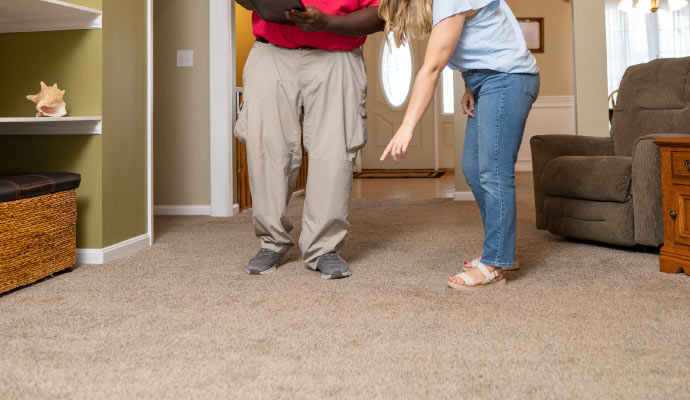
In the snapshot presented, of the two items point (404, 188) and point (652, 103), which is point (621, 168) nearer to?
point (652, 103)

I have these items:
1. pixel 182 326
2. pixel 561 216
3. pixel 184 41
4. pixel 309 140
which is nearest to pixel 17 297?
pixel 182 326

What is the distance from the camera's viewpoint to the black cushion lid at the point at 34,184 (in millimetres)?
1986

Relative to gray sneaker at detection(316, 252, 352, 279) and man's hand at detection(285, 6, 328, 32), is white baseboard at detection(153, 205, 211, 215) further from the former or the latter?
man's hand at detection(285, 6, 328, 32)

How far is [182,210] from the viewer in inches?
166

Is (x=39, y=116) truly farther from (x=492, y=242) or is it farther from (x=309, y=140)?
(x=492, y=242)

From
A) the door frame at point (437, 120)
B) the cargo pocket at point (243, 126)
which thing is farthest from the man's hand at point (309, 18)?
the door frame at point (437, 120)

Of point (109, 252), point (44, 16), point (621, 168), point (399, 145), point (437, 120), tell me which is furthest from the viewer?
point (437, 120)

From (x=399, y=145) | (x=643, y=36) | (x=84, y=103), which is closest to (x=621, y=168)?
(x=399, y=145)

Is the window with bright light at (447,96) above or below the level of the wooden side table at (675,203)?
above

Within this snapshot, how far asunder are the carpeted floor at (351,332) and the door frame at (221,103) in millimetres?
1557

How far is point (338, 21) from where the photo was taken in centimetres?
210

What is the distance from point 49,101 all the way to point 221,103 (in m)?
1.80

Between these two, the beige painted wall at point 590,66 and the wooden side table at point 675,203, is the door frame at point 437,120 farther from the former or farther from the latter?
the wooden side table at point 675,203

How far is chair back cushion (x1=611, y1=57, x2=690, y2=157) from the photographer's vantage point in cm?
303
